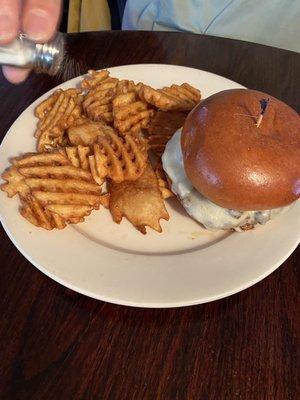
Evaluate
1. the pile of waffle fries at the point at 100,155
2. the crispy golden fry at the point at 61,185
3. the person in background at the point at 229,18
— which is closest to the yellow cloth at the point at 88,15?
the person in background at the point at 229,18

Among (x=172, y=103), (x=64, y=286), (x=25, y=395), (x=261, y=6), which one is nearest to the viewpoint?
(x=25, y=395)

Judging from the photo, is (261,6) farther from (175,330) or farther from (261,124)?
(175,330)

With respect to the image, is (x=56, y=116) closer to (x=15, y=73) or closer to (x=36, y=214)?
(x=15, y=73)

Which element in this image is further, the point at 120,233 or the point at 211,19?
the point at 211,19

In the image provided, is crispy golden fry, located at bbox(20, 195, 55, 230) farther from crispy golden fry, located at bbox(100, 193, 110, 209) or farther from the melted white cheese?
the melted white cheese

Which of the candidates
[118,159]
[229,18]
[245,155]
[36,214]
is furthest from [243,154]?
[229,18]

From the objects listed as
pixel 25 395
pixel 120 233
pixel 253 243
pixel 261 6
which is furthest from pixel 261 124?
pixel 261 6
